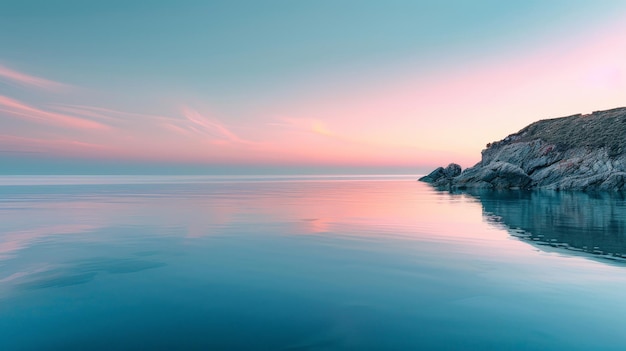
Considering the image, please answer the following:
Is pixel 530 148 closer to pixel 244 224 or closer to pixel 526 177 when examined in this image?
pixel 526 177

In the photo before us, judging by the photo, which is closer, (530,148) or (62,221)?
(62,221)

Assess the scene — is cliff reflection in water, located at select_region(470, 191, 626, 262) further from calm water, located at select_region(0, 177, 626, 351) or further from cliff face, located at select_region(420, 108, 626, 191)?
cliff face, located at select_region(420, 108, 626, 191)

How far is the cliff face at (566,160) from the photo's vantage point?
224 ft

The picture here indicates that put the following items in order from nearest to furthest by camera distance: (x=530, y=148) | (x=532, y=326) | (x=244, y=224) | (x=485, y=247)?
(x=532, y=326)
(x=485, y=247)
(x=244, y=224)
(x=530, y=148)

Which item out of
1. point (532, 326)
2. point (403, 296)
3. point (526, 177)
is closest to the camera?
point (532, 326)

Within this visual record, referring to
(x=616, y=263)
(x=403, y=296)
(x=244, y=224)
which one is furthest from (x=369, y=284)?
(x=244, y=224)

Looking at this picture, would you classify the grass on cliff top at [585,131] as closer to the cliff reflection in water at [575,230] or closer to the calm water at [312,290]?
the cliff reflection in water at [575,230]

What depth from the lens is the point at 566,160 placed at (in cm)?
8025

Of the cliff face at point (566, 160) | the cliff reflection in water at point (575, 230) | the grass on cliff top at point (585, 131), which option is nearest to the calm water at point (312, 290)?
the cliff reflection in water at point (575, 230)

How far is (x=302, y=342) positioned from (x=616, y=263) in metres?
12.7

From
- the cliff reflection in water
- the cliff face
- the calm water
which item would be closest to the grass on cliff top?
the cliff face

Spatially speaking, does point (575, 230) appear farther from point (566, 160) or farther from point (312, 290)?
point (566, 160)

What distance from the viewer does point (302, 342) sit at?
7508mm

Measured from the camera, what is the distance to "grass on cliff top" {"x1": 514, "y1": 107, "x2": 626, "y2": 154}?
259 feet
